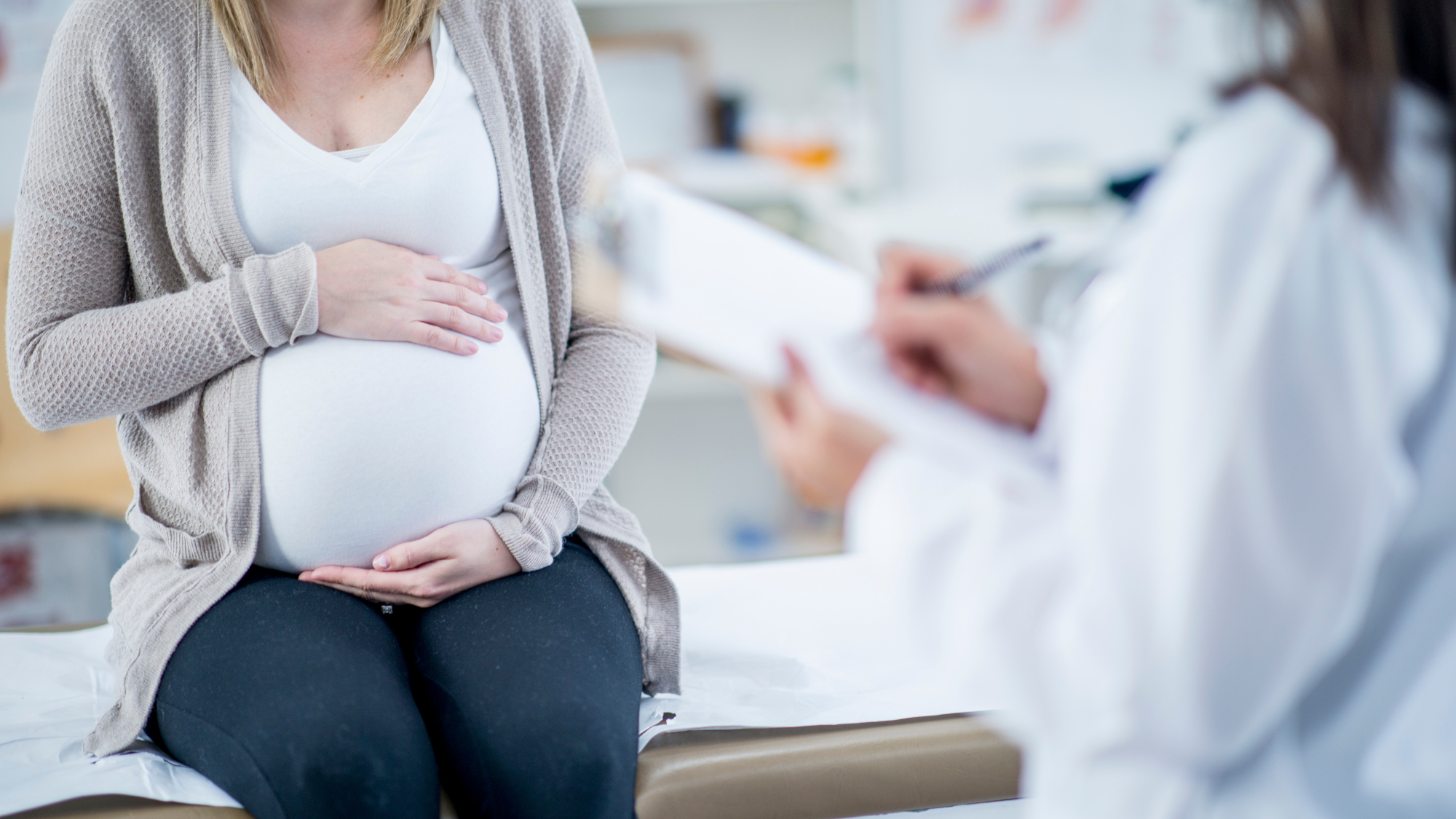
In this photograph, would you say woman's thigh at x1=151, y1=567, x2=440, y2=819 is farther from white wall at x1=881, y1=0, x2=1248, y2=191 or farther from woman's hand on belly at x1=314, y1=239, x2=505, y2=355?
white wall at x1=881, y1=0, x2=1248, y2=191

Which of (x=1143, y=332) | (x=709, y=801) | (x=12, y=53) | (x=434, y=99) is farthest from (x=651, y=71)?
(x=1143, y=332)

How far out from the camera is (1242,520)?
1.31ft

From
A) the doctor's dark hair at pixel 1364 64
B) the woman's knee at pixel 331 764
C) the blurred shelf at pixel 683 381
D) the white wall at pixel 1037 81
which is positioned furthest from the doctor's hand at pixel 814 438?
the white wall at pixel 1037 81

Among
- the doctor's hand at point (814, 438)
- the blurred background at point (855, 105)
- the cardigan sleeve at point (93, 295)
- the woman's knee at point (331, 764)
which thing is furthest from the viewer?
the blurred background at point (855, 105)

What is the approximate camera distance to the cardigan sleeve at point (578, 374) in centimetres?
86

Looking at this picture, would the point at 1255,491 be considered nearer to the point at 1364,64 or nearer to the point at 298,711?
the point at 1364,64

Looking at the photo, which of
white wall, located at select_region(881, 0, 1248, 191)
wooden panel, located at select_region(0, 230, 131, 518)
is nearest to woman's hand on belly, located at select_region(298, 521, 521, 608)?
wooden panel, located at select_region(0, 230, 131, 518)

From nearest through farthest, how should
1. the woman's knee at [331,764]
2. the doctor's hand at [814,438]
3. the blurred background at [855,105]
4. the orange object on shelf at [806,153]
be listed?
the doctor's hand at [814,438], the woman's knee at [331,764], the blurred background at [855,105], the orange object on shelf at [806,153]

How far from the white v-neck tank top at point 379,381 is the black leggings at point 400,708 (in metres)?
0.06

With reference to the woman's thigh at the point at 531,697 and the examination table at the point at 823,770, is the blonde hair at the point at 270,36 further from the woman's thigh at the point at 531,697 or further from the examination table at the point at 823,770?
the examination table at the point at 823,770

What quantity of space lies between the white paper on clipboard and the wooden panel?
1.54m

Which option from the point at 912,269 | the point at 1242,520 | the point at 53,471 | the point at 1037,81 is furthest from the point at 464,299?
the point at 1037,81

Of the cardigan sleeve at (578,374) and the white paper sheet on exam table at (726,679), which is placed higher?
the cardigan sleeve at (578,374)

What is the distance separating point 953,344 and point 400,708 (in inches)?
17.5
